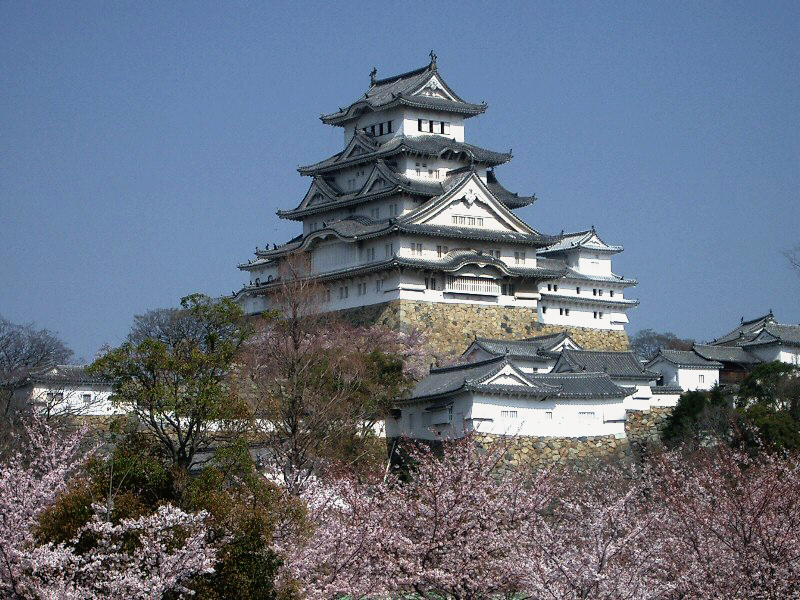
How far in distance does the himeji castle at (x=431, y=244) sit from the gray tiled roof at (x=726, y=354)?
15.9 feet

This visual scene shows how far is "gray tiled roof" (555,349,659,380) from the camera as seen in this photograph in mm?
40531

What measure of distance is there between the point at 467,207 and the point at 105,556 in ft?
100.0

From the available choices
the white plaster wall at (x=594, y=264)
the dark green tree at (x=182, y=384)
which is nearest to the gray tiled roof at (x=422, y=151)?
the white plaster wall at (x=594, y=264)

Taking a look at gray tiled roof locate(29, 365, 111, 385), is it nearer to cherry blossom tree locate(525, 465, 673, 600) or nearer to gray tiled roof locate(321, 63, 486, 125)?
gray tiled roof locate(321, 63, 486, 125)

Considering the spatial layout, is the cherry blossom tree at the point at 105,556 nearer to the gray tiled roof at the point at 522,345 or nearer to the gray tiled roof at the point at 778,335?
the gray tiled roof at the point at 522,345

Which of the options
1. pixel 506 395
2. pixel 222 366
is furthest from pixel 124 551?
pixel 506 395

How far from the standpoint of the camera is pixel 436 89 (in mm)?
51688

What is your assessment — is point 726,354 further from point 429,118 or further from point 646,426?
point 429,118

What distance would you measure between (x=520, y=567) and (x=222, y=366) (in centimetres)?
570

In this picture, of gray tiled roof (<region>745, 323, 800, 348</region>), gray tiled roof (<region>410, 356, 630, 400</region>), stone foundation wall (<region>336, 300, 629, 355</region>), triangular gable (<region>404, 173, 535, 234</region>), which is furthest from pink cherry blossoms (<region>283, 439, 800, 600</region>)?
gray tiled roof (<region>745, 323, 800, 348</region>)

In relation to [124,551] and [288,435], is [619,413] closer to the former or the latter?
[288,435]

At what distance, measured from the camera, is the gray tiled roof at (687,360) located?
4438 centimetres

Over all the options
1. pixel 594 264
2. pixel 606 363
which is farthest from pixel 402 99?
pixel 606 363

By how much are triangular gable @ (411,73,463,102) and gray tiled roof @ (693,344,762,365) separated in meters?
12.5
